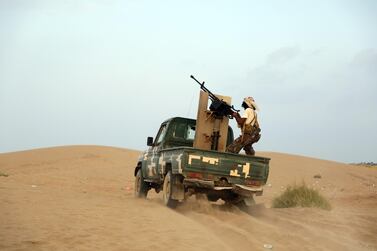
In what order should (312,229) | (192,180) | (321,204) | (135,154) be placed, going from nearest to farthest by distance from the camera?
1. (312,229)
2. (192,180)
3. (321,204)
4. (135,154)

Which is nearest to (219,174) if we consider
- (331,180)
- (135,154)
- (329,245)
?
(329,245)

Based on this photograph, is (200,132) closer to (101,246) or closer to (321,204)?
(321,204)

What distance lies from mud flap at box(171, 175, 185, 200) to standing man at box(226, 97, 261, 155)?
1468mm

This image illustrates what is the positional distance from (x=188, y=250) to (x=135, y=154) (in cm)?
3318

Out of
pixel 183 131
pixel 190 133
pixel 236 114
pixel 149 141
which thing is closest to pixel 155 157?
pixel 149 141

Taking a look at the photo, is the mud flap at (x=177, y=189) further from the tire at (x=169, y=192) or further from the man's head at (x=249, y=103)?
the man's head at (x=249, y=103)

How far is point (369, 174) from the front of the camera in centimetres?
3197

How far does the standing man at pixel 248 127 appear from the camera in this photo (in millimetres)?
11266

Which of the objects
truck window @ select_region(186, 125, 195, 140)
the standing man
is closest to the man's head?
the standing man

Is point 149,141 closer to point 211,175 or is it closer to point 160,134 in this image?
point 160,134

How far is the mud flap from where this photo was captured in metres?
10.7

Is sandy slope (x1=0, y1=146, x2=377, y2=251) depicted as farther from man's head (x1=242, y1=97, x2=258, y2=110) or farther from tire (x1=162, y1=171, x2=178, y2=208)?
A: man's head (x1=242, y1=97, x2=258, y2=110)

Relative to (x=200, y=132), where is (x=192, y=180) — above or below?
below

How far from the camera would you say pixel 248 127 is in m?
11.2
